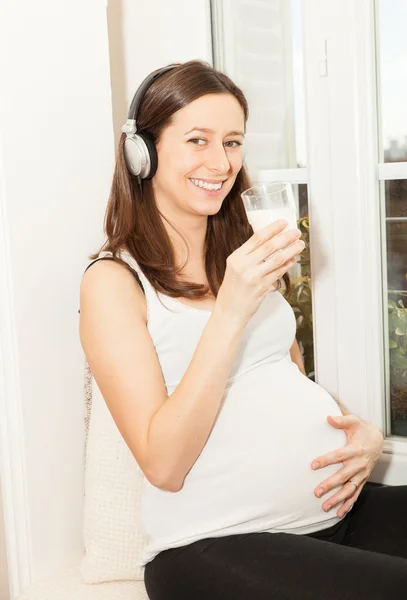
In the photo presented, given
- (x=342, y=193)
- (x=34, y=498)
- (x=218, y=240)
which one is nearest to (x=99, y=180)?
(x=218, y=240)

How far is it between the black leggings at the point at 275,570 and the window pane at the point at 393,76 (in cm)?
89

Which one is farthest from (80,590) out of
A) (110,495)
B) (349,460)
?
(349,460)

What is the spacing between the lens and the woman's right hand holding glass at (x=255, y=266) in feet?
4.19

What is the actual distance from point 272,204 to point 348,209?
53 centimetres

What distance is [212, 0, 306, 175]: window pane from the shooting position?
6.12 ft

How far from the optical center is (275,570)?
1.22 m

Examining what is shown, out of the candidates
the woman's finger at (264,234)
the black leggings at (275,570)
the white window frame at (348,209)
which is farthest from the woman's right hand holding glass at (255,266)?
the white window frame at (348,209)

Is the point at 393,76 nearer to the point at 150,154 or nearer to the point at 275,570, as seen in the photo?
the point at 150,154

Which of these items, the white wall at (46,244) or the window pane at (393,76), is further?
the window pane at (393,76)

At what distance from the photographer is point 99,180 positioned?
1744mm

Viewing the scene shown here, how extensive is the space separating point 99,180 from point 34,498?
0.73 meters

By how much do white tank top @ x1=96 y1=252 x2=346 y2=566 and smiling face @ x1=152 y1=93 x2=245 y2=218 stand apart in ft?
0.60

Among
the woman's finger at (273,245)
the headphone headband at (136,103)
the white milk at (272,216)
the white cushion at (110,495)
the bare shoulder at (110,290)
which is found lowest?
the white cushion at (110,495)

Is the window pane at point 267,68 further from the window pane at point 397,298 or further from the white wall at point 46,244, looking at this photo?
the white wall at point 46,244
